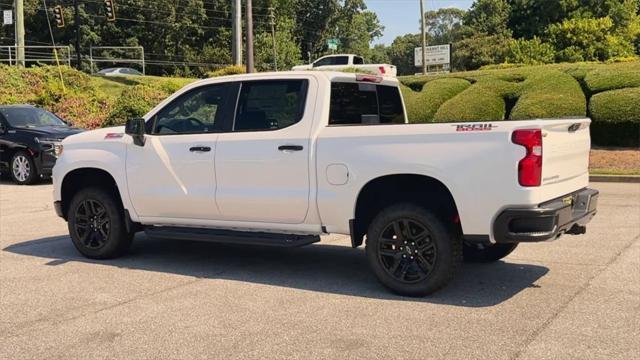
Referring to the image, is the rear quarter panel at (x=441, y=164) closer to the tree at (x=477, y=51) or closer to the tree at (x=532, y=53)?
the tree at (x=532, y=53)

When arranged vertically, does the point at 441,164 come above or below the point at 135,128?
below

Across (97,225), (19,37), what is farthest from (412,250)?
(19,37)

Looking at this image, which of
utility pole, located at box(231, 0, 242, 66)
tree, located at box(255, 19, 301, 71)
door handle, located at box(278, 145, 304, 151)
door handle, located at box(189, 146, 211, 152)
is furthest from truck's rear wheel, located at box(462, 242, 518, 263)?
tree, located at box(255, 19, 301, 71)

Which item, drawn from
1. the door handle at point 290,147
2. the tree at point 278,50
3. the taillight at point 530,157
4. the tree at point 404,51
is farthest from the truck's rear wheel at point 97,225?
the tree at point 404,51

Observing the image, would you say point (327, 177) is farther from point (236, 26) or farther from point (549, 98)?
point (236, 26)

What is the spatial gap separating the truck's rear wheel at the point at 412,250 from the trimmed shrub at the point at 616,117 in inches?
479

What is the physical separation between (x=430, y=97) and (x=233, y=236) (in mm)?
13262

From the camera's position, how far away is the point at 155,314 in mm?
5285

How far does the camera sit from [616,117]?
1598 centimetres

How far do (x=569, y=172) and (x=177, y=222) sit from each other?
382 cm

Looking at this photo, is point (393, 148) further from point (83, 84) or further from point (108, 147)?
point (83, 84)

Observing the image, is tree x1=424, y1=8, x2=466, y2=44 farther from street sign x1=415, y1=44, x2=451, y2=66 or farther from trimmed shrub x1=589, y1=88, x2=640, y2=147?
trimmed shrub x1=589, y1=88, x2=640, y2=147

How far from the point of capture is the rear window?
6375 millimetres

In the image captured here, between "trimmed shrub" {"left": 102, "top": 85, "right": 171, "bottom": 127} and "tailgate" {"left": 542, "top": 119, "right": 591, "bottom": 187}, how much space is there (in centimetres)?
1768
